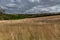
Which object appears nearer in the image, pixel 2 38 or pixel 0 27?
pixel 2 38

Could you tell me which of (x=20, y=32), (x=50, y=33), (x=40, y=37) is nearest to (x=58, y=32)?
(x=50, y=33)

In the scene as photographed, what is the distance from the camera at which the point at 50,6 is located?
325 centimetres

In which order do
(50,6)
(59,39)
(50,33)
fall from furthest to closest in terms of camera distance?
(50,6), (50,33), (59,39)

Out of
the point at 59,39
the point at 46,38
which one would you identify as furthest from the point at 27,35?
the point at 59,39

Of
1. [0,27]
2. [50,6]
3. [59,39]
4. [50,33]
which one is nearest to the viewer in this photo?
[59,39]

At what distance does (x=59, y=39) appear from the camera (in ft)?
6.20

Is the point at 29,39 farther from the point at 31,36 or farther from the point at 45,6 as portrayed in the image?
the point at 45,6

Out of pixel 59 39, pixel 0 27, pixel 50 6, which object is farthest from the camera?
pixel 50 6

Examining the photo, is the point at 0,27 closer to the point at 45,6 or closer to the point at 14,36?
the point at 14,36

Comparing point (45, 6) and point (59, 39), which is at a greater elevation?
point (45, 6)

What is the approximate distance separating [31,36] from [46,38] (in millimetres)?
143

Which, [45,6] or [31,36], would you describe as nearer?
[31,36]

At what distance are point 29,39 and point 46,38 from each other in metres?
0.16

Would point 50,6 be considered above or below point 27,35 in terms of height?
above
